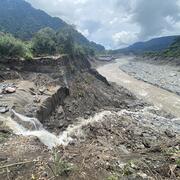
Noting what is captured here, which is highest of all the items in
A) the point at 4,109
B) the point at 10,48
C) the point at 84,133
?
the point at 10,48

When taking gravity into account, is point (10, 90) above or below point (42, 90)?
above

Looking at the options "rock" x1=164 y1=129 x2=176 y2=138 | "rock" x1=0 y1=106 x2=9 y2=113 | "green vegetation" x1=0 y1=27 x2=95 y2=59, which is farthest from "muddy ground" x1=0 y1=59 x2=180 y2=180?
"green vegetation" x1=0 y1=27 x2=95 y2=59

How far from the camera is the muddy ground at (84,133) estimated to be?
11.7 meters

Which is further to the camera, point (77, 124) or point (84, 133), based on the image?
point (77, 124)

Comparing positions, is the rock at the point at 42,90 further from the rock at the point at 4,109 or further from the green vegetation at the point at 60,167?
the green vegetation at the point at 60,167

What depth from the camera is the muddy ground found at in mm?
11680

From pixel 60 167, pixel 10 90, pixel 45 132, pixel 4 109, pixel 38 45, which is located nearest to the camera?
pixel 60 167

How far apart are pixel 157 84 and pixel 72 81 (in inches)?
1019

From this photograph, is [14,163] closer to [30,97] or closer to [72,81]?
[30,97]

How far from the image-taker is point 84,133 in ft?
72.0

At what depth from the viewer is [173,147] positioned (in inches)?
629

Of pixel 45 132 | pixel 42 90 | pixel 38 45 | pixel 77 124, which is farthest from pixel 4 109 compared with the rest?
pixel 38 45

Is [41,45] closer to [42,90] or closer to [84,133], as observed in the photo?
[42,90]

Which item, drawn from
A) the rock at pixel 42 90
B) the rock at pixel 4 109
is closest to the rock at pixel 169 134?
the rock at pixel 42 90
